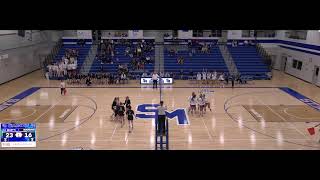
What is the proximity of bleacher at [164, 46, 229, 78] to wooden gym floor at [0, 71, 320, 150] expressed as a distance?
16.0ft

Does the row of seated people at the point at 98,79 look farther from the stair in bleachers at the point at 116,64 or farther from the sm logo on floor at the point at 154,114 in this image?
the sm logo on floor at the point at 154,114

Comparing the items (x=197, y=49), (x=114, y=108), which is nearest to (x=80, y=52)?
(x=197, y=49)

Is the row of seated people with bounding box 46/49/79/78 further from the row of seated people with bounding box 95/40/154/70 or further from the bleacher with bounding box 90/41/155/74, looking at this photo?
the row of seated people with bounding box 95/40/154/70

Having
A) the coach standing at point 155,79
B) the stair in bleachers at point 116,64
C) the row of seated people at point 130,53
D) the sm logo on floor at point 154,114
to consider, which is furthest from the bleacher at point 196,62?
the sm logo on floor at point 154,114

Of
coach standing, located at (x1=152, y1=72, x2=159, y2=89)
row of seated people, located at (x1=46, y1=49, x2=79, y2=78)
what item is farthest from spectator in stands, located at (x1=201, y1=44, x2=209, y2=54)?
row of seated people, located at (x1=46, y1=49, x2=79, y2=78)

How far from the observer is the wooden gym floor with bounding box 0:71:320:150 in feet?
41.3

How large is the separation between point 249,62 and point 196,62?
536 cm

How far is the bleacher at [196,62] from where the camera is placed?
95.3 ft

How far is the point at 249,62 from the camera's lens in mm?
30547

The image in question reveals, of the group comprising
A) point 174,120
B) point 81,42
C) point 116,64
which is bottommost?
point 174,120

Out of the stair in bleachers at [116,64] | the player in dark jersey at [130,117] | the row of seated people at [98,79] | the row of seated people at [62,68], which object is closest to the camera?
the player in dark jersey at [130,117]

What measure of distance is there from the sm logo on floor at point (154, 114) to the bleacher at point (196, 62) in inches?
414

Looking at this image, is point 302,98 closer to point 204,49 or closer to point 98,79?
point 204,49
